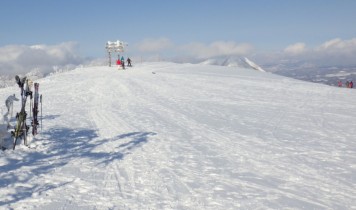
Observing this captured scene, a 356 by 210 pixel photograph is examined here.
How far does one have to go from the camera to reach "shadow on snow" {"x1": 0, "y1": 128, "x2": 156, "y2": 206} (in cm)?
968

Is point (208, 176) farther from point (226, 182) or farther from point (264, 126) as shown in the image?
point (264, 126)

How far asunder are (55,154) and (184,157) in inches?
174

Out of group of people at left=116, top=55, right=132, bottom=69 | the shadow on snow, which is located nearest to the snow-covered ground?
the shadow on snow

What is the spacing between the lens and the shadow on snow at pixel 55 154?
9.68 m

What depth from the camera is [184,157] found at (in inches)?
515

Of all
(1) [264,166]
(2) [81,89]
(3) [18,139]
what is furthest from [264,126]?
(2) [81,89]

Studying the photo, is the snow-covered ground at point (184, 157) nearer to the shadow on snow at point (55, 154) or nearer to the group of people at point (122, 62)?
the shadow on snow at point (55, 154)

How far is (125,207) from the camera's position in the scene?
8539mm

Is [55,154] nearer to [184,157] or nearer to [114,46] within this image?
[184,157]

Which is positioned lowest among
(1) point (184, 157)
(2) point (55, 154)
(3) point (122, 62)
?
(1) point (184, 157)

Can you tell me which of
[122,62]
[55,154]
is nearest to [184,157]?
[55,154]

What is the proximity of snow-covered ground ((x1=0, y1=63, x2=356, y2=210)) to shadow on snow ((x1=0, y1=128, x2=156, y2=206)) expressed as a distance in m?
0.03

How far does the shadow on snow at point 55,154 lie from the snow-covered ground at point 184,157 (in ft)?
0.11

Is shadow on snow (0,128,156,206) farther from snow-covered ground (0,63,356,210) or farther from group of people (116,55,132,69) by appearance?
group of people (116,55,132,69)
